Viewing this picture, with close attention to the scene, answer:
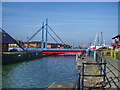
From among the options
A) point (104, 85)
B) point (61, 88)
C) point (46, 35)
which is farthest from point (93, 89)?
point (46, 35)

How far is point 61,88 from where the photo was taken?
5.81 metres

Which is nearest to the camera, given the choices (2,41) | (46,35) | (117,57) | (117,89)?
(117,89)

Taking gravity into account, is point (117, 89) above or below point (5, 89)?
above

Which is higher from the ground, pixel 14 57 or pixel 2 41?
pixel 2 41

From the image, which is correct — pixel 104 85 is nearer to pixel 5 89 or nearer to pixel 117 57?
pixel 5 89

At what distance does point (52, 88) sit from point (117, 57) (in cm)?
1467

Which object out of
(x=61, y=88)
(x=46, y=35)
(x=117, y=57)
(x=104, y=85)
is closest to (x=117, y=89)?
(x=104, y=85)

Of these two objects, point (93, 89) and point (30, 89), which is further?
point (30, 89)

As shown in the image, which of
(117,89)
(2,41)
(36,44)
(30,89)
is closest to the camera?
(117,89)

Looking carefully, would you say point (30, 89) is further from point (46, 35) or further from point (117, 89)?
point (46, 35)

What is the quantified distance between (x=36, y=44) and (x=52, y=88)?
331ft

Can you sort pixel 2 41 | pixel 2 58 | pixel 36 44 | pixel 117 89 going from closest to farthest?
pixel 117 89 < pixel 2 58 < pixel 2 41 < pixel 36 44

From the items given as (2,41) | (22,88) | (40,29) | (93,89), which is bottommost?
(22,88)

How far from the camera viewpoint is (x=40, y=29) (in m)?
65.6
